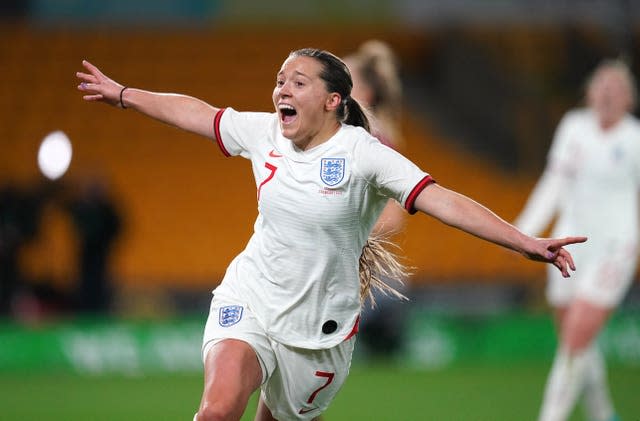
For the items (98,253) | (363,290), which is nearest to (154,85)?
(98,253)

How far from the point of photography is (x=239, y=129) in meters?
6.09

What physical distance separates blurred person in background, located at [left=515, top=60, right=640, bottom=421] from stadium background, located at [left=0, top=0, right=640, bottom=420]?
3616mm

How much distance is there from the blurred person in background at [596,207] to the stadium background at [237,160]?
3.62 meters

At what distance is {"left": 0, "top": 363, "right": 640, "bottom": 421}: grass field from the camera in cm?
1005

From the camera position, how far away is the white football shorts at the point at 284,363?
5910mm

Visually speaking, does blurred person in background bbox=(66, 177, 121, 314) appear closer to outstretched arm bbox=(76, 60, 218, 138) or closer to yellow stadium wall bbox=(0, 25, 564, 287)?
yellow stadium wall bbox=(0, 25, 564, 287)

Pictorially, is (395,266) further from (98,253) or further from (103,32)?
(103,32)

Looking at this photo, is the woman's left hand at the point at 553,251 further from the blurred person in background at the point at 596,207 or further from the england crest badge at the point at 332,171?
the blurred person in background at the point at 596,207

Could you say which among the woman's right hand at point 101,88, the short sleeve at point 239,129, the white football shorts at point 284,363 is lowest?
the white football shorts at point 284,363

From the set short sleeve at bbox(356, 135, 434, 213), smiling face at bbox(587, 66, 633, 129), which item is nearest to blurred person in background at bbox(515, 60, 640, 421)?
smiling face at bbox(587, 66, 633, 129)

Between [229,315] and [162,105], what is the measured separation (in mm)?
1118

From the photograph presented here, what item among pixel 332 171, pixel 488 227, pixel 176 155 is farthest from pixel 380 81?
pixel 176 155

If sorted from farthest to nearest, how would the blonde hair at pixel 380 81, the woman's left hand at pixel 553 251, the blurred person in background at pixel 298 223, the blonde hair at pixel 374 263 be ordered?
the blonde hair at pixel 380 81 → the blonde hair at pixel 374 263 → the blurred person in background at pixel 298 223 → the woman's left hand at pixel 553 251

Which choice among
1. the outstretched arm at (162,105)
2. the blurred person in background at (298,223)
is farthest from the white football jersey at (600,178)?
the outstretched arm at (162,105)
